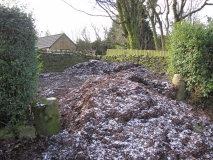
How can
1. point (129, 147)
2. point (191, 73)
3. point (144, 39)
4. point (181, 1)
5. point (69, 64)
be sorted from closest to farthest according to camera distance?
point (129, 147) → point (191, 73) → point (69, 64) → point (181, 1) → point (144, 39)

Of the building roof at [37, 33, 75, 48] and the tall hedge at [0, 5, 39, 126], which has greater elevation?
the building roof at [37, 33, 75, 48]

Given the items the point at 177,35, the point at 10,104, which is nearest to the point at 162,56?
the point at 177,35

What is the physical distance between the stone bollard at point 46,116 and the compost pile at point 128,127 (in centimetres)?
17

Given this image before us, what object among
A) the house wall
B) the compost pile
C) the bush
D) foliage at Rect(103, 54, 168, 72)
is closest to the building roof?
the house wall

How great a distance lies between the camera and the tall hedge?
273cm

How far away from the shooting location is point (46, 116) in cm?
313

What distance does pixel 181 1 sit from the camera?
13.0m

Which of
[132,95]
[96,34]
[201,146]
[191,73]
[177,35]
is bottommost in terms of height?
[201,146]

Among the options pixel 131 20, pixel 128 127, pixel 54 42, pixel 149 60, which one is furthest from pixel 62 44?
pixel 128 127

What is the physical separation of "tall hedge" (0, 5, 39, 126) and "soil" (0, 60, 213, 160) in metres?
0.50

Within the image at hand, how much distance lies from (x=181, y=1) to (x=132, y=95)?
11.7m

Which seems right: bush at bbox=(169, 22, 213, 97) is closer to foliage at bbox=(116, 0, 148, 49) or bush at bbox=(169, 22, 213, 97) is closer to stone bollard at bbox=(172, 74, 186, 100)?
stone bollard at bbox=(172, 74, 186, 100)

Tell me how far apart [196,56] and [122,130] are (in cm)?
248

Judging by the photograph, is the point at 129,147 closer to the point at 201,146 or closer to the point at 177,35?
the point at 201,146
